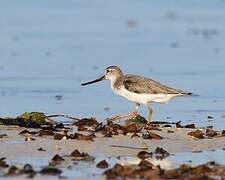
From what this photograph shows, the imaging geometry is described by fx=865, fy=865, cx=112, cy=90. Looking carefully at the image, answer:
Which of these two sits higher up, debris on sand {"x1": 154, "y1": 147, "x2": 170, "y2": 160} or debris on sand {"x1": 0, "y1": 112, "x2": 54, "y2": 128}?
debris on sand {"x1": 0, "y1": 112, "x2": 54, "y2": 128}

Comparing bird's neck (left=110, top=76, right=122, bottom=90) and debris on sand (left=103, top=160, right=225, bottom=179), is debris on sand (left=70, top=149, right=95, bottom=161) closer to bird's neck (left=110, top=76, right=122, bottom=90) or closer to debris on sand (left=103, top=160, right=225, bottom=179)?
debris on sand (left=103, top=160, right=225, bottom=179)

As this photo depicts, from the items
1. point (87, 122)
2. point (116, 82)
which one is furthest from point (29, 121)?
point (116, 82)

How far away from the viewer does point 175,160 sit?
8.03m

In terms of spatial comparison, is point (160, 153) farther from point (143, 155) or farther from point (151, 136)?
point (151, 136)

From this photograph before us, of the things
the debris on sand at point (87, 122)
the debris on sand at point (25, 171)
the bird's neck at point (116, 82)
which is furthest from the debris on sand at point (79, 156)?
the bird's neck at point (116, 82)

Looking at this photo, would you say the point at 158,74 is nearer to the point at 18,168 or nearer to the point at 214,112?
the point at 214,112

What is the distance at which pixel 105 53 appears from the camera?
1658 cm

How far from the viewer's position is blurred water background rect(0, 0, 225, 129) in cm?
1180

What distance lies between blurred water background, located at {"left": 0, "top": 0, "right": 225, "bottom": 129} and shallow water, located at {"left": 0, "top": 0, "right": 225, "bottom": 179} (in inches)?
0.5

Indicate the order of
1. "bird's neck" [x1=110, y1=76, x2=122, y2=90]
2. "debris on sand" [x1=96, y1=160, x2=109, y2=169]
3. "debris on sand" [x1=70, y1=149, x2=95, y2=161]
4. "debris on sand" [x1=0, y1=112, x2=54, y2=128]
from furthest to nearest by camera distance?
"bird's neck" [x1=110, y1=76, x2=122, y2=90] → "debris on sand" [x1=0, y1=112, x2=54, y2=128] → "debris on sand" [x1=70, y1=149, x2=95, y2=161] → "debris on sand" [x1=96, y1=160, x2=109, y2=169]

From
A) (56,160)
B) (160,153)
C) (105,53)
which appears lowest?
(56,160)

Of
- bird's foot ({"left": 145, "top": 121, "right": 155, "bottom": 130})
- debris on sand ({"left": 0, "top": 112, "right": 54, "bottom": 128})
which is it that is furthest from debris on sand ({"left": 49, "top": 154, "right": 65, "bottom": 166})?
bird's foot ({"left": 145, "top": 121, "right": 155, "bottom": 130})

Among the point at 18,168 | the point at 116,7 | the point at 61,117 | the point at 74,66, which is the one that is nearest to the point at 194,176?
the point at 18,168

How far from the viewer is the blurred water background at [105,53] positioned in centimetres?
1180
